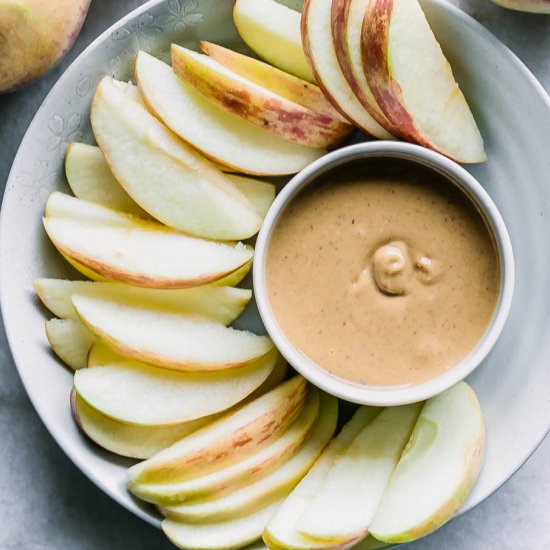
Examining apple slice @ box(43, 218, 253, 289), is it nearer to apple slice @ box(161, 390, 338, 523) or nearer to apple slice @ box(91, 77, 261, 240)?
apple slice @ box(91, 77, 261, 240)

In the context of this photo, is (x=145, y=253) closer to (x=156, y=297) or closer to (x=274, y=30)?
(x=156, y=297)

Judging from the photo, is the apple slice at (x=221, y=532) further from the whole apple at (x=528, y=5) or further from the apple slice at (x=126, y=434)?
the whole apple at (x=528, y=5)

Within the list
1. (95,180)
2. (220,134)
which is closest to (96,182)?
(95,180)

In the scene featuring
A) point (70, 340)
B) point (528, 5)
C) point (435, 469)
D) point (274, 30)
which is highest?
point (528, 5)

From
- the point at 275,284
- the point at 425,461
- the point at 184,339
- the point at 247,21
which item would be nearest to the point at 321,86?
the point at 247,21

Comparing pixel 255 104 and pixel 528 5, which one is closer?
pixel 255 104

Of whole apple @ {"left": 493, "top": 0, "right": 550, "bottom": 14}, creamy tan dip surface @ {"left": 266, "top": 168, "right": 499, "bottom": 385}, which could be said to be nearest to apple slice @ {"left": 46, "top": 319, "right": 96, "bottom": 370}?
creamy tan dip surface @ {"left": 266, "top": 168, "right": 499, "bottom": 385}
